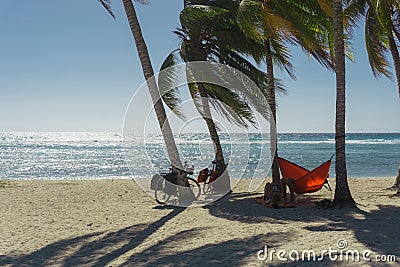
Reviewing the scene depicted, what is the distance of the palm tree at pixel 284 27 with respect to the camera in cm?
751

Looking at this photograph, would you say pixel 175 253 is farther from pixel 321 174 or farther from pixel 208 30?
pixel 208 30

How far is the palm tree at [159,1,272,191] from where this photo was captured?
382 inches

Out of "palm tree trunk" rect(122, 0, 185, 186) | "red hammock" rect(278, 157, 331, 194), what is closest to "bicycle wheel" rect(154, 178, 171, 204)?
"palm tree trunk" rect(122, 0, 185, 186)

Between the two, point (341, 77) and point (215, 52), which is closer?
point (341, 77)

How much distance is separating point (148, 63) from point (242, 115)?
3029 millimetres

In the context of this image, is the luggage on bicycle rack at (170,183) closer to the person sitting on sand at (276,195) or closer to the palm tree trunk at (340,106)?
the person sitting on sand at (276,195)

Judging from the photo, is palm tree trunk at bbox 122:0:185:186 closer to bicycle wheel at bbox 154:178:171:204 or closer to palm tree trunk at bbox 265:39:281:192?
bicycle wheel at bbox 154:178:171:204

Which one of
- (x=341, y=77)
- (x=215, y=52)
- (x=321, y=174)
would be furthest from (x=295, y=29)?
(x=215, y=52)

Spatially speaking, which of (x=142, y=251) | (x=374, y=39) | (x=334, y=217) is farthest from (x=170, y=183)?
(x=374, y=39)

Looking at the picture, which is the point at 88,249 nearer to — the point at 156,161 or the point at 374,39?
the point at 374,39

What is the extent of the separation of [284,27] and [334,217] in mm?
3197

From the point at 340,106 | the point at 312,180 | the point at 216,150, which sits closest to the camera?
Answer: the point at 340,106

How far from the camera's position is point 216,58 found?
10.8 meters

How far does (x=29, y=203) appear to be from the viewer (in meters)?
9.20
